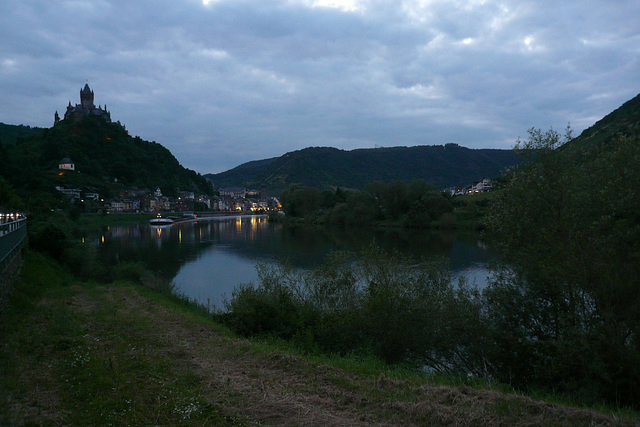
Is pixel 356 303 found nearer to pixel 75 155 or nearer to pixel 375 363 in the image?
pixel 375 363

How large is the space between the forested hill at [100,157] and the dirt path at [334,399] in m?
109

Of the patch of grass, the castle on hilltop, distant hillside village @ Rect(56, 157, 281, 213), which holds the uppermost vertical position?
the castle on hilltop

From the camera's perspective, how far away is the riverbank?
16.6 ft

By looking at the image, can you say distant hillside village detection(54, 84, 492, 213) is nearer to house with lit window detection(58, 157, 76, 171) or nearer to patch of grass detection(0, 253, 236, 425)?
house with lit window detection(58, 157, 76, 171)

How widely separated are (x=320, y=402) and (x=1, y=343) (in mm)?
6334

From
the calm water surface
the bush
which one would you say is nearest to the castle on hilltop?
the calm water surface

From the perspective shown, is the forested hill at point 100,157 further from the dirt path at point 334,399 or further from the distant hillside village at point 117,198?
the dirt path at point 334,399

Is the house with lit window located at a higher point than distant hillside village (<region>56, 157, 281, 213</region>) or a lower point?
higher

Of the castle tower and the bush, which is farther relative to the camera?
the castle tower

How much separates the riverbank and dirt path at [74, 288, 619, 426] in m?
0.01

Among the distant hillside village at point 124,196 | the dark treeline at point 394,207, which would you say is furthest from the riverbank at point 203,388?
the distant hillside village at point 124,196

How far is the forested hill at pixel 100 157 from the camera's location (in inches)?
4690

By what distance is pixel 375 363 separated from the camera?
28.0ft

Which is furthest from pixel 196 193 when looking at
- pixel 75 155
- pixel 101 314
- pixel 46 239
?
pixel 101 314
